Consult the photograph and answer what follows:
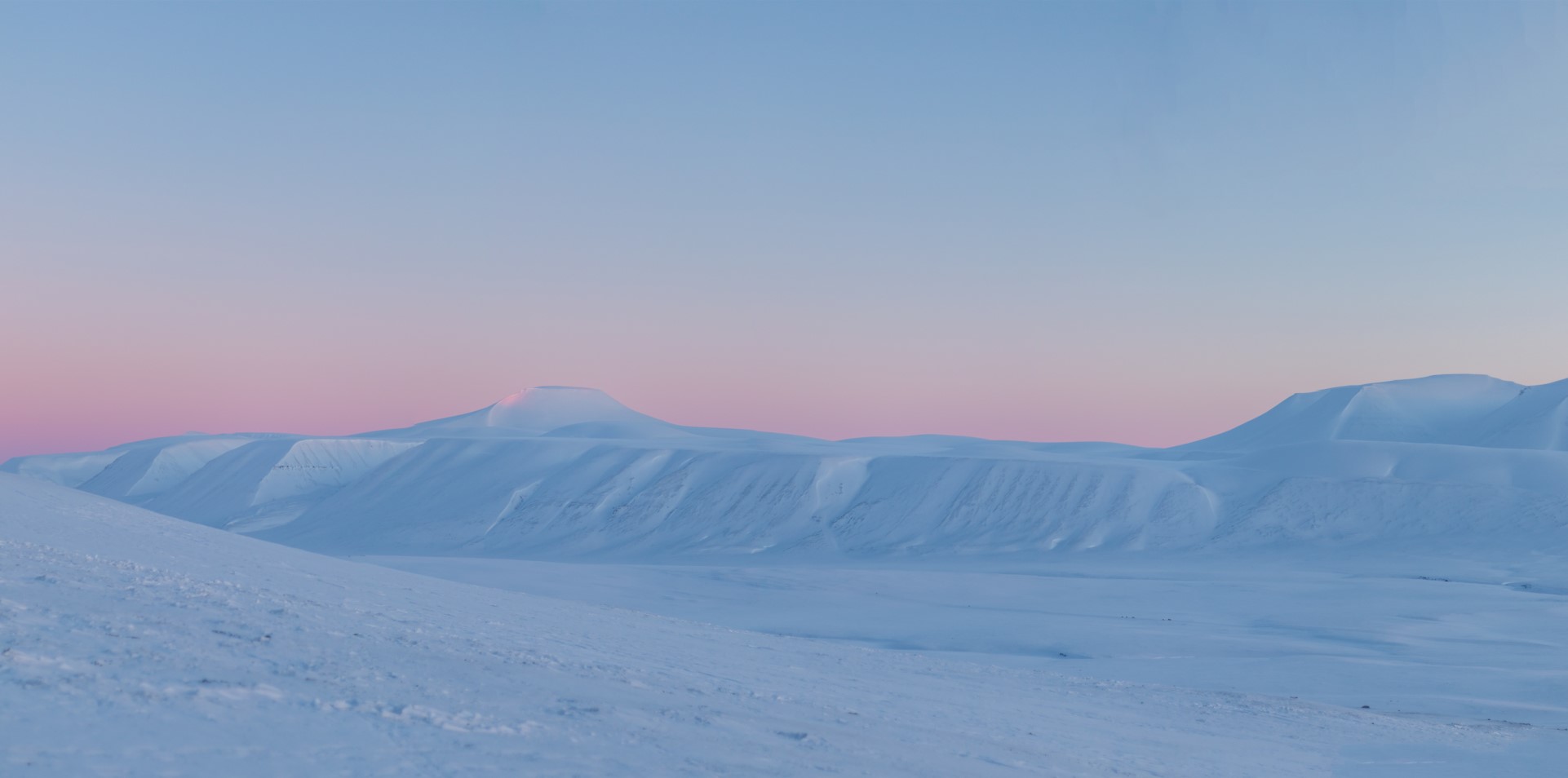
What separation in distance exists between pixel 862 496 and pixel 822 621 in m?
32.9

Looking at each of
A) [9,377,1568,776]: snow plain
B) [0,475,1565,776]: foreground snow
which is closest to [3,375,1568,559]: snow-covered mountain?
[9,377,1568,776]: snow plain

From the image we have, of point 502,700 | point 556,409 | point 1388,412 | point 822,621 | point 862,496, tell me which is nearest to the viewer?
point 502,700

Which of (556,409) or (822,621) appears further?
(556,409)

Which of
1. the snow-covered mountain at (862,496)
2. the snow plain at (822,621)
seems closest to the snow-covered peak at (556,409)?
the snow-covered mountain at (862,496)

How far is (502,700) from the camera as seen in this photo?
803 centimetres

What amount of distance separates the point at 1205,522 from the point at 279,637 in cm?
4758

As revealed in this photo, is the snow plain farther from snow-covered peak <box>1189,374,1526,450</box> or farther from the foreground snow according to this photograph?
snow-covered peak <box>1189,374,1526,450</box>

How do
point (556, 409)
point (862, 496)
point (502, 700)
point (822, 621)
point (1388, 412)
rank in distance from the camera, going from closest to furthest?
point (502, 700), point (822, 621), point (862, 496), point (1388, 412), point (556, 409)

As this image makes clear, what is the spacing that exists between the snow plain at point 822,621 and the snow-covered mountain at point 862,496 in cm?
27

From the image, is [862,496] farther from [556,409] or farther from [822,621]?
[556,409]

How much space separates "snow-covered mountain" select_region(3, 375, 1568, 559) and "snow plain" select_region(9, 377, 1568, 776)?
265 mm

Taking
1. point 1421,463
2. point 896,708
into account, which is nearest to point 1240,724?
point 896,708

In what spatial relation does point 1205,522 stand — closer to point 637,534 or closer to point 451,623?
point 637,534

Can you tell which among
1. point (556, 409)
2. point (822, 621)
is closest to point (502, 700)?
point (822, 621)
